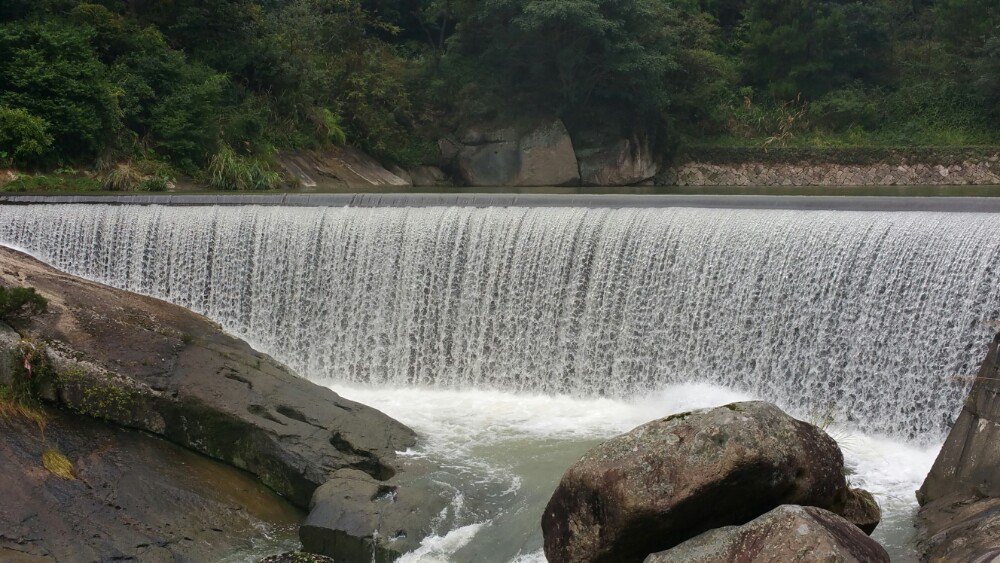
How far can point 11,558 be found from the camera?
6297 millimetres

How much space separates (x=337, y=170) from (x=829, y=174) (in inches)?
469

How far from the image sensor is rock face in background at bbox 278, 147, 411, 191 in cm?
1962

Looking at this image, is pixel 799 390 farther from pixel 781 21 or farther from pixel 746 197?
pixel 781 21

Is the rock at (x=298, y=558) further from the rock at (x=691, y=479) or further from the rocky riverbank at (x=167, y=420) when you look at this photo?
the rock at (x=691, y=479)

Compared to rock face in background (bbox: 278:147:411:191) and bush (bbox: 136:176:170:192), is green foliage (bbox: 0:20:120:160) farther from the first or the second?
rock face in background (bbox: 278:147:411:191)

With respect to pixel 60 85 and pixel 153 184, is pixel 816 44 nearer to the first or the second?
pixel 153 184

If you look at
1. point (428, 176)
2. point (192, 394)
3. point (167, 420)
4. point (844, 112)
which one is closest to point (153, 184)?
point (428, 176)

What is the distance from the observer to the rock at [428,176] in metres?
23.3

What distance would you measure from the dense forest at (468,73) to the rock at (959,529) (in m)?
13.5

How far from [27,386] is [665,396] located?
6174mm

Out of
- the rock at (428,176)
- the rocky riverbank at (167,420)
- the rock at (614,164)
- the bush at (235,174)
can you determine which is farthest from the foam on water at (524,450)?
the rock at (614,164)

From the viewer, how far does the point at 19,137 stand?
14.5 m

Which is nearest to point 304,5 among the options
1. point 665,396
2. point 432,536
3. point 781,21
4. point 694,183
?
point 694,183

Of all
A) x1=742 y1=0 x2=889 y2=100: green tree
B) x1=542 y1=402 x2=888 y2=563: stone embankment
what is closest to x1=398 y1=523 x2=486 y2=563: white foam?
x1=542 y1=402 x2=888 y2=563: stone embankment
